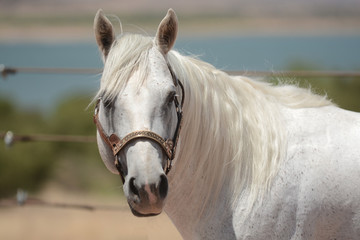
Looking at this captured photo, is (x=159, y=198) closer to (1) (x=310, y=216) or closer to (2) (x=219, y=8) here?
(1) (x=310, y=216)

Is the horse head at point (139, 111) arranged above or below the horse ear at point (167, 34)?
below

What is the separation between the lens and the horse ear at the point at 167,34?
2.04 metres

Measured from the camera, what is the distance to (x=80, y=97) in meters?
13.5

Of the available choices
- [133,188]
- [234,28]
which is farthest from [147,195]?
[234,28]

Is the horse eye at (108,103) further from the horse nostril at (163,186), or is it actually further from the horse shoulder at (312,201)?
the horse shoulder at (312,201)

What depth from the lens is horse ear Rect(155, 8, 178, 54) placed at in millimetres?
2037

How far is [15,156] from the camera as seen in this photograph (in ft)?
31.2

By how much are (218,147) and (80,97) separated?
38.5 feet

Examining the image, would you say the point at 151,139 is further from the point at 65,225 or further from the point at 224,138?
the point at 65,225

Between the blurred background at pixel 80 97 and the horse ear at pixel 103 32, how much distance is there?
0.19 metres

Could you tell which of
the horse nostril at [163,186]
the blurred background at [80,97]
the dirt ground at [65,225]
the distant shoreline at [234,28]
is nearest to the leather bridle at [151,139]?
the horse nostril at [163,186]

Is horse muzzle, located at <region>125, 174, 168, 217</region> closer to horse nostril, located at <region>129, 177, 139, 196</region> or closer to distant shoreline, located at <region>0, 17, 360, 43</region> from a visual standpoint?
horse nostril, located at <region>129, 177, 139, 196</region>

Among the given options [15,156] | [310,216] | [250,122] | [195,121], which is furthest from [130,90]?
[15,156]

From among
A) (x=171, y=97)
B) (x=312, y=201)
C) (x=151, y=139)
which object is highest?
(x=171, y=97)
